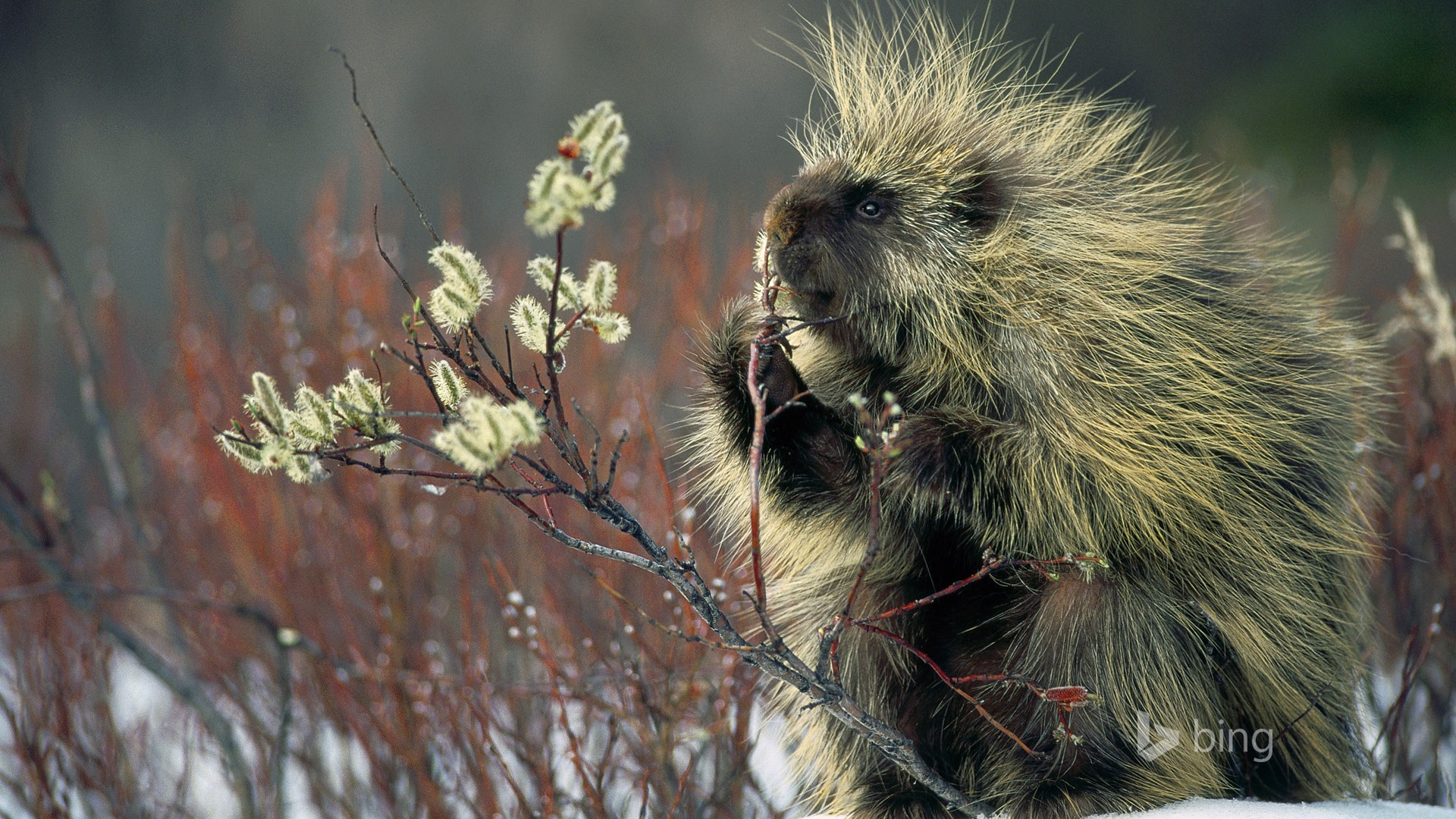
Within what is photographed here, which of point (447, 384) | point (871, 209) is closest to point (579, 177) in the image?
point (447, 384)

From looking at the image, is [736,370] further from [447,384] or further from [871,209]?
[447,384]

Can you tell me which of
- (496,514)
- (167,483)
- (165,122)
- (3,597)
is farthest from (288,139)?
(3,597)

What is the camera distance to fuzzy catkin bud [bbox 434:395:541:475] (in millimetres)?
922

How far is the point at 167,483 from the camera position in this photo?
3.65 meters

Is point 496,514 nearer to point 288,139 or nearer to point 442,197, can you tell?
point 442,197

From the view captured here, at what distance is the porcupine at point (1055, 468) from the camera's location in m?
1.43

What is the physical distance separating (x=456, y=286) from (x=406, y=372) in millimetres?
1764

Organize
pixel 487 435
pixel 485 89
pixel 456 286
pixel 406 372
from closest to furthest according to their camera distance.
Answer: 1. pixel 487 435
2. pixel 456 286
3. pixel 406 372
4. pixel 485 89

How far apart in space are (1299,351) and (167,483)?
359 centimetres

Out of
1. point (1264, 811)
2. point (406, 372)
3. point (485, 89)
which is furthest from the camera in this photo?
point (485, 89)

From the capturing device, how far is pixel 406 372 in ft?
8.86

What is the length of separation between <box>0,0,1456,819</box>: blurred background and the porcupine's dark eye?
51 cm

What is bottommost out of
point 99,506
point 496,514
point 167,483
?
point 496,514

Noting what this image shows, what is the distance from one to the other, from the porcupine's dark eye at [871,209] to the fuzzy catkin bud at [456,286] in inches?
27.6
